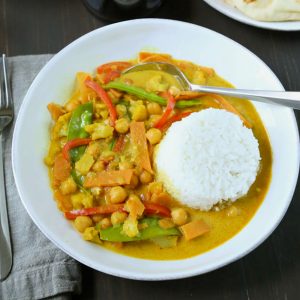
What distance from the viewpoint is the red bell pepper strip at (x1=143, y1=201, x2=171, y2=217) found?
7.59 feet

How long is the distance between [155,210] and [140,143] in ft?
1.24

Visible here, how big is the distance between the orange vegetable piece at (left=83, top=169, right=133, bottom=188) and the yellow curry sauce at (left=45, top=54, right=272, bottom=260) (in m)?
0.04

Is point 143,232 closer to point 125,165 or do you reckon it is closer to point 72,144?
point 125,165

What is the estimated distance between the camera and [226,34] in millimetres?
3123

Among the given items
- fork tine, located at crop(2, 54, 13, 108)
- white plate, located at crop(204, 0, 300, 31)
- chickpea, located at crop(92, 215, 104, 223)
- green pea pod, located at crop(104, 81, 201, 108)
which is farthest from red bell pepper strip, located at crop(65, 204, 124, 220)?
white plate, located at crop(204, 0, 300, 31)

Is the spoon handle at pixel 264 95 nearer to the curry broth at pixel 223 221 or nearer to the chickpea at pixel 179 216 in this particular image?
the curry broth at pixel 223 221

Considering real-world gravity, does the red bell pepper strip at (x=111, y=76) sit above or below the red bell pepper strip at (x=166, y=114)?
above

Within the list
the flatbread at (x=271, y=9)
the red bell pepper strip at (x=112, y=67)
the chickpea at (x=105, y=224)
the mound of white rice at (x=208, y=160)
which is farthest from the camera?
the flatbread at (x=271, y=9)

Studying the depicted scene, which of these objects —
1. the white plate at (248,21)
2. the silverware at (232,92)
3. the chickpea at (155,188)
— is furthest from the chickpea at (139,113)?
the white plate at (248,21)

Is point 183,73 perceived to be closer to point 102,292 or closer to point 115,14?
point 115,14

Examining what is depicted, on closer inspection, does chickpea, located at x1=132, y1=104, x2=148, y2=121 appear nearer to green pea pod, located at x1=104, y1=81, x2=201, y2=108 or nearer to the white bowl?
green pea pod, located at x1=104, y1=81, x2=201, y2=108

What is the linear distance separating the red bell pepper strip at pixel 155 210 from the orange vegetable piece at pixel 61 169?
43 cm

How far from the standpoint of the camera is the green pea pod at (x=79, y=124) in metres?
2.50

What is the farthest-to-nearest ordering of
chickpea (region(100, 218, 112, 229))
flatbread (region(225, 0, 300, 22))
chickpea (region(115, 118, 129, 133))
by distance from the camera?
flatbread (region(225, 0, 300, 22)), chickpea (region(115, 118, 129, 133)), chickpea (region(100, 218, 112, 229))
